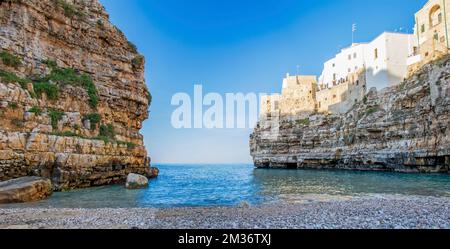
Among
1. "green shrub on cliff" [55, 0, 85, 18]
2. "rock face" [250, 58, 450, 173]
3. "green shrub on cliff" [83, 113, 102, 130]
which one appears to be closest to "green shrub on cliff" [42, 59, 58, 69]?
"green shrub on cliff" [83, 113, 102, 130]

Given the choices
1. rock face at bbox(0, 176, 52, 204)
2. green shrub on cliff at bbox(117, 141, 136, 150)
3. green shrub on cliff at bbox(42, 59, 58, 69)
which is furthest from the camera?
green shrub on cliff at bbox(117, 141, 136, 150)

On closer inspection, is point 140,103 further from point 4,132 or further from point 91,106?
point 4,132

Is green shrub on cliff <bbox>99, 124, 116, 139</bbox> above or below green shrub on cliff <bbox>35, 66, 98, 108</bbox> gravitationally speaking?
below

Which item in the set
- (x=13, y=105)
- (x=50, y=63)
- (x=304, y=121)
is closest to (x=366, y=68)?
(x=304, y=121)

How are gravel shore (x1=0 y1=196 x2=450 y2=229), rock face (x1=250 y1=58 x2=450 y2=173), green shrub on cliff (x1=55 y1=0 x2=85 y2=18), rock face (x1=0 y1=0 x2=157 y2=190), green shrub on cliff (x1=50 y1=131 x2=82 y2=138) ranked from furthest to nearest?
1. rock face (x1=250 y1=58 x2=450 y2=173)
2. green shrub on cliff (x1=55 y1=0 x2=85 y2=18)
3. green shrub on cliff (x1=50 y1=131 x2=82 y2=138)
4. rock face (x1=0 y1=0 x2=157 y2=190)
5. gravel shore (x1=0 y1=196 x2=450 y2=229)

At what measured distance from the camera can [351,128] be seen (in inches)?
1993

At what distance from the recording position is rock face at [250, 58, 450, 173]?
3325 cm

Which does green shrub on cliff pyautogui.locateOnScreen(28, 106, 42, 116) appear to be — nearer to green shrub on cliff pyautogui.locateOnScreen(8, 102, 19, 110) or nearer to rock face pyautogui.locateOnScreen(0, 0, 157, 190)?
rock face pyautogui.locateOnScreen(0, 0, 157, 190)

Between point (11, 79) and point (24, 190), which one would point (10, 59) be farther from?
point (24, 190)

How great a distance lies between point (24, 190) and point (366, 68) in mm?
67090

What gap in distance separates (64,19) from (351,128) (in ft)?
166

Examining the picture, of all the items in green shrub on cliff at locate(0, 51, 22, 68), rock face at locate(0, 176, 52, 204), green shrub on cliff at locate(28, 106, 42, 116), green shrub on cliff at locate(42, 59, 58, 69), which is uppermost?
green shrub on cliff at locate(42, 59, 58, 69)

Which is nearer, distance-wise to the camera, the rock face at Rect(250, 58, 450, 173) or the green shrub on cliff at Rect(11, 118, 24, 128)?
the green shrub on cliff at Rect(11, 118, 24, 128)

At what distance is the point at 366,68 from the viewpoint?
60625mm
